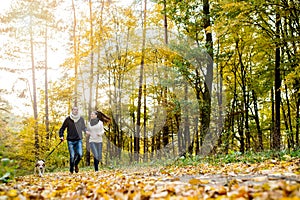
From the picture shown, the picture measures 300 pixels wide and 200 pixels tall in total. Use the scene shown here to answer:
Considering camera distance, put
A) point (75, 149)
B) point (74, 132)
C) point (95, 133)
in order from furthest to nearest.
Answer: point (95, 133) < point (75, 149) < point (74, 132)

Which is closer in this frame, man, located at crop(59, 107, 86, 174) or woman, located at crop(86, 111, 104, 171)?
man, located at crop(59, 107, 86, 174)

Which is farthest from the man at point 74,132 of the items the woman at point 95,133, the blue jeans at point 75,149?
the woman at point 95,133

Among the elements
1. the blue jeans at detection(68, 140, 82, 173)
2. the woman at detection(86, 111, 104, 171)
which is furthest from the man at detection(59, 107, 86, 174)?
the woman at detection(86, 111, 104, 171)

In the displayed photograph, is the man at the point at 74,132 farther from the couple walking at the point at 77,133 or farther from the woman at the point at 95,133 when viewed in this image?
the woman at the point at 95,133

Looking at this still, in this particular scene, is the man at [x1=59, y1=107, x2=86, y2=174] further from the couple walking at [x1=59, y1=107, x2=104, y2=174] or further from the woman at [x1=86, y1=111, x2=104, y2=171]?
the woman at [x1=86, y1=111, x2=104, y2=171]

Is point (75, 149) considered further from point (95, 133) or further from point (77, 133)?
point (95, 133)

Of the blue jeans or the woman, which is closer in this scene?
the blue jeans

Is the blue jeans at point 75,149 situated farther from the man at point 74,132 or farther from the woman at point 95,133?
the woman at point 95,133

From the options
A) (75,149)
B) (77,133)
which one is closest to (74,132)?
(77,133)

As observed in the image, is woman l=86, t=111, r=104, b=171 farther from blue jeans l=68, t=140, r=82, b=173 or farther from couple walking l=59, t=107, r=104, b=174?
blue jeans l=68, t=140, r=82, b=173

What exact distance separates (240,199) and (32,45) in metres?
23.6

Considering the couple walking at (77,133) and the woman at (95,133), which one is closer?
the couple walking at (77,133)

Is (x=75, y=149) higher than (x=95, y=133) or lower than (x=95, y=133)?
lower

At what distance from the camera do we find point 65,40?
24.7 meters
